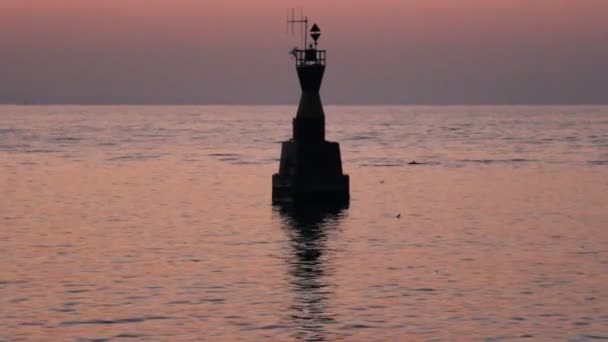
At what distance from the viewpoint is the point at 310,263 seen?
138ft

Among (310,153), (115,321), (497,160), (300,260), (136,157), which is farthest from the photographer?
(136,157)

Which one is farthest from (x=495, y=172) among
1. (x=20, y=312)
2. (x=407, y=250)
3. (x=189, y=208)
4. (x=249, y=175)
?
(x=20, y=312)

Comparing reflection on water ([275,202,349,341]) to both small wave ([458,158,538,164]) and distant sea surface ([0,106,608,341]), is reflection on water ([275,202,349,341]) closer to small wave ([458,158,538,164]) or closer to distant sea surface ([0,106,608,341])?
distant sea surface ([0,106,608,341])

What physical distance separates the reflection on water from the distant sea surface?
0.36ft

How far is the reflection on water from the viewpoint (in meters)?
30.5

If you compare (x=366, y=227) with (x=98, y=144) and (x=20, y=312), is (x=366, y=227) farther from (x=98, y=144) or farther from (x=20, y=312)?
(x=98, y=144)

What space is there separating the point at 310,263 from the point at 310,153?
Answer: 53.5 ft

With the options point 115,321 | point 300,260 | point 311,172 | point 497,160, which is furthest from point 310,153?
point 497,160

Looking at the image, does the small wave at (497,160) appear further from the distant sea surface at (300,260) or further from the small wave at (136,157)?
the small wave at (136,157)

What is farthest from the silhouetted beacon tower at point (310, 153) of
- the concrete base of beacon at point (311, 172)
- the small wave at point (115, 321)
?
the small wave at point (115, 321)

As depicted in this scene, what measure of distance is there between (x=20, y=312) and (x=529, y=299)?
15015 mm

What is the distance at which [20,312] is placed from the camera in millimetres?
31344

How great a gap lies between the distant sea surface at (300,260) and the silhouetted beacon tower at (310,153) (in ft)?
4.27

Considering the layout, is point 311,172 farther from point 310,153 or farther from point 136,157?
point 136,157
